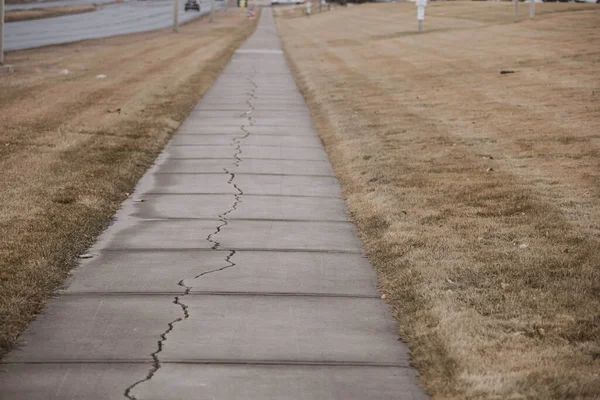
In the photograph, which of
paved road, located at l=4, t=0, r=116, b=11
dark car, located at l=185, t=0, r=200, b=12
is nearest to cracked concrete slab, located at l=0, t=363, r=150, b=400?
paved road, located at l=4, t=0, r=116, b=11

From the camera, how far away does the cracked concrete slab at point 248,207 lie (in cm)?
1009

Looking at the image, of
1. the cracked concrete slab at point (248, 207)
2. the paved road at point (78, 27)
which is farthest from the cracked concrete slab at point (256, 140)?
the paved road at point (78, 27)

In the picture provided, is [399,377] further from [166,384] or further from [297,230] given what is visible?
[297,230]

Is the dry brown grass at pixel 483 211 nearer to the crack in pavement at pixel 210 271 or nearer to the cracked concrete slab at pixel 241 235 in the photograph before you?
the cracked concrete slab at pixel 241 235

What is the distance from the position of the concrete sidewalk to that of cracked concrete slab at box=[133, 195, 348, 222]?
0.02 m

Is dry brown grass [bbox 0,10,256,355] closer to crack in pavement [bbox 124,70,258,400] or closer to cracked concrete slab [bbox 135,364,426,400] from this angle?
crack in pavement [bbox 124,70,258,400]

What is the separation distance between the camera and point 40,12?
75125 mm

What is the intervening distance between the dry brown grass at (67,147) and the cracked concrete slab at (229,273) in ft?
1.13

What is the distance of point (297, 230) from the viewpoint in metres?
9.47

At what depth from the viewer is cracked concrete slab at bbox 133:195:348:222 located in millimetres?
10086

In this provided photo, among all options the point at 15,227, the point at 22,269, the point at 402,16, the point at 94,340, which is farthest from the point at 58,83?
the point at 402,16

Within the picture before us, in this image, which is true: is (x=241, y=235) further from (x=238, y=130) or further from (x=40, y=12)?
(x=40, y=12)

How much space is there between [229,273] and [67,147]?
692 centimetres

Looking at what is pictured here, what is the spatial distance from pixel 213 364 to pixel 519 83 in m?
18.1
